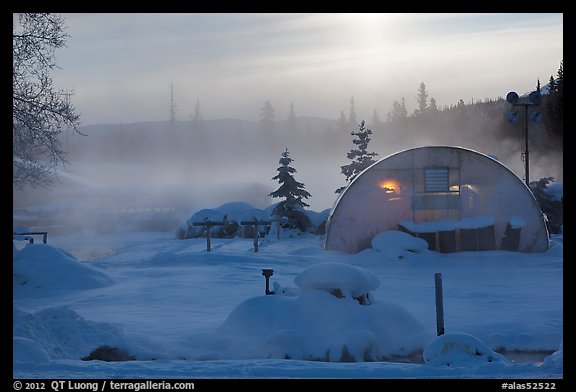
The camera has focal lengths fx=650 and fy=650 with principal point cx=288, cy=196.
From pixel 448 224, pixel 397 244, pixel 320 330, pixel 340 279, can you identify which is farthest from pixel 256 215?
pixel 320 330

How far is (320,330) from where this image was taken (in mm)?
12305

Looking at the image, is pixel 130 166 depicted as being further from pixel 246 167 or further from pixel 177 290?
pixel 177 290

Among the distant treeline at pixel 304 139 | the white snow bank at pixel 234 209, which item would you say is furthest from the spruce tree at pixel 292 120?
the white snow bank at pixel 234 209

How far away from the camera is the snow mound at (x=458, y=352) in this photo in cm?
950

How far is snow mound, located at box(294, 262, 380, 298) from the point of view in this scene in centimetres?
1297

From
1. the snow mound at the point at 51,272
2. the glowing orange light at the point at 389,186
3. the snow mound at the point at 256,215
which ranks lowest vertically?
the snow mound at the point at 51,272

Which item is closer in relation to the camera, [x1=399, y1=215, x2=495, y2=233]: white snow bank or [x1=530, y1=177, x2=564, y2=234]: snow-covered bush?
[x1=399, y1=215, x2=495, y2=233]: white snow bank

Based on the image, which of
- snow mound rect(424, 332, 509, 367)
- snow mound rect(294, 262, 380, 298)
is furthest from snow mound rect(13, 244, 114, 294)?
snow mound rect(424, 332, 509, 367)

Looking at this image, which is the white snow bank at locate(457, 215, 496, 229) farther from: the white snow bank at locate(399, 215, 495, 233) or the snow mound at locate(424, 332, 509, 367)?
the snow mound at locate(424, 332, 509, 367)

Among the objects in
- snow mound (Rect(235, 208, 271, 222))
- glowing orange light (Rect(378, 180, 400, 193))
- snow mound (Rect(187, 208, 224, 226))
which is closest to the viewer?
Answer: glowing orange light (Rect(378, 180, 400, 193))

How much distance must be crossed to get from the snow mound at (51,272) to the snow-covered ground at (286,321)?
0.16 ft

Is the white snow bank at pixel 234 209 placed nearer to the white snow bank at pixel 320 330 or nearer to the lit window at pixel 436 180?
the lit window at pixel 436 180
